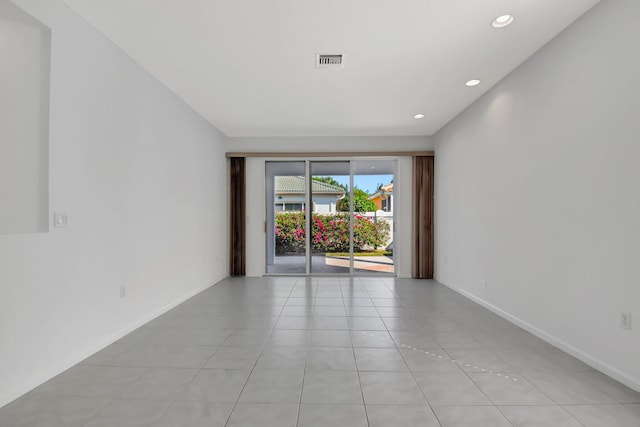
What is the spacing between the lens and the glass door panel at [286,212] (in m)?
6.21

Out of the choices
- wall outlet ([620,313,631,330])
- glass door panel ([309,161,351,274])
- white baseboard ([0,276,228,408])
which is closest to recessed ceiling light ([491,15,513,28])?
wall outlet ([620,313,631,330])

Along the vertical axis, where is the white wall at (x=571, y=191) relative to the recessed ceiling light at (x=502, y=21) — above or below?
below

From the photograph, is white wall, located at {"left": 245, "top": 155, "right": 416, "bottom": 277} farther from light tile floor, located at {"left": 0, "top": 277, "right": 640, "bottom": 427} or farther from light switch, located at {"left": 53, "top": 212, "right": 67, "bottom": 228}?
light switch, located at {"left": 53, "top": 212, "right": 67, "bottom": 228}

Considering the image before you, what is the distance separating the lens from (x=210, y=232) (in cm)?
523

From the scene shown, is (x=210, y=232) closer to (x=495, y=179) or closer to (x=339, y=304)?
(x=339, y=304)

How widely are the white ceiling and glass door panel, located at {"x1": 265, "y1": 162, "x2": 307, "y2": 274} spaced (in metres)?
1.91

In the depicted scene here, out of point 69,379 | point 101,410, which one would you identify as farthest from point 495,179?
point 69,379

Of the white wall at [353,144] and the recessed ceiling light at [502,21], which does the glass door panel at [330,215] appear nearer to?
the white wall at [353,144]

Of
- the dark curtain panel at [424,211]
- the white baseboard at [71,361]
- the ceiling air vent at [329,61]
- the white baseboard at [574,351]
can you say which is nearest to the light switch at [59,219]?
the white baseboard at [71,361]

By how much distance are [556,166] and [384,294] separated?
9.00 ft

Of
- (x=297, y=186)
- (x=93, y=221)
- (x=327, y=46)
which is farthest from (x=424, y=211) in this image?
(x=93, y=221)

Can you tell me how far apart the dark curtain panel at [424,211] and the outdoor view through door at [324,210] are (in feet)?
1.83

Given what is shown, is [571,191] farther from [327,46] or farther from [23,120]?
[23,120]

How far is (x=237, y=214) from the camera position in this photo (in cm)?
603
